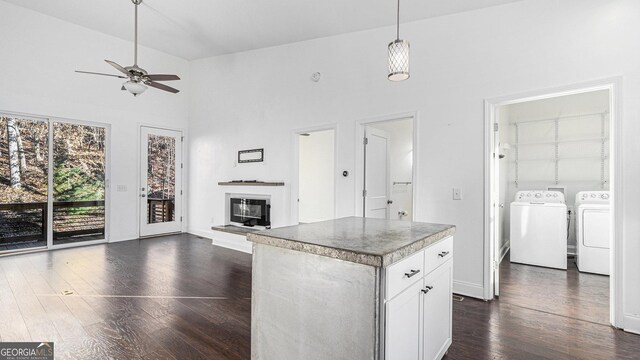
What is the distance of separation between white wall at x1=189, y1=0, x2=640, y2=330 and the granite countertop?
156 cm

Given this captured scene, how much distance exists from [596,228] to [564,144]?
1510mm

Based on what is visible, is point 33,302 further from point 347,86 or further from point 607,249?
point 607,249

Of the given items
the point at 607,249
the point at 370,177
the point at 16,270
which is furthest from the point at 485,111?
the point at 16,270

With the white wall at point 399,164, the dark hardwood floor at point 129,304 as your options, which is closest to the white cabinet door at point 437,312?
the dark hardwood floor at point 129,304

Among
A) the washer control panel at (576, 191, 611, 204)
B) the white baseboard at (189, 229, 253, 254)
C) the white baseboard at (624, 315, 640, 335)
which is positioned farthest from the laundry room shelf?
the washer control panel at (576, 191, 611, 204)

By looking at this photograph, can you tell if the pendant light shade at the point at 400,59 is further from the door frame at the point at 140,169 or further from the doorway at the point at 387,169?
the door frame at the point at 140,169

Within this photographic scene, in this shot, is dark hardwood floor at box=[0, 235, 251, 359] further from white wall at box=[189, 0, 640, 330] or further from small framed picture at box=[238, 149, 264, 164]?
white wall at box=[189, 0, 640, 330]

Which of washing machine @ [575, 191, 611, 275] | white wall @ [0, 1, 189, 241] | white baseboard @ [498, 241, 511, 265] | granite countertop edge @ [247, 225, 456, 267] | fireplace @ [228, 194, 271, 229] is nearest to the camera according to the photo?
granite countertop edge @ [247, 225, 456, 267]

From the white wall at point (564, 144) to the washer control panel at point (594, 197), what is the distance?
0.40m

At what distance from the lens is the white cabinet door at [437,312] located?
173 centimetres

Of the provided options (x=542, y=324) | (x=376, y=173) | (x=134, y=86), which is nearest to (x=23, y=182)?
(x=134, y=86)

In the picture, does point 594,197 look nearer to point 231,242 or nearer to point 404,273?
point 404,273

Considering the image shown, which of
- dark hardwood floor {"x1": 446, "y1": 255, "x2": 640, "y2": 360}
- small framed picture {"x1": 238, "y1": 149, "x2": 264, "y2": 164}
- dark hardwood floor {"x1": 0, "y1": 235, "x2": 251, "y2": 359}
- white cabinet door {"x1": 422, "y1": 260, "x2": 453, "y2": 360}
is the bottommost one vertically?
dark hardwood floor {"x1": 446, "y1": 255, "x2": 640, "y2": 360}

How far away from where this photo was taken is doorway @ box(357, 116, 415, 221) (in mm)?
4266
